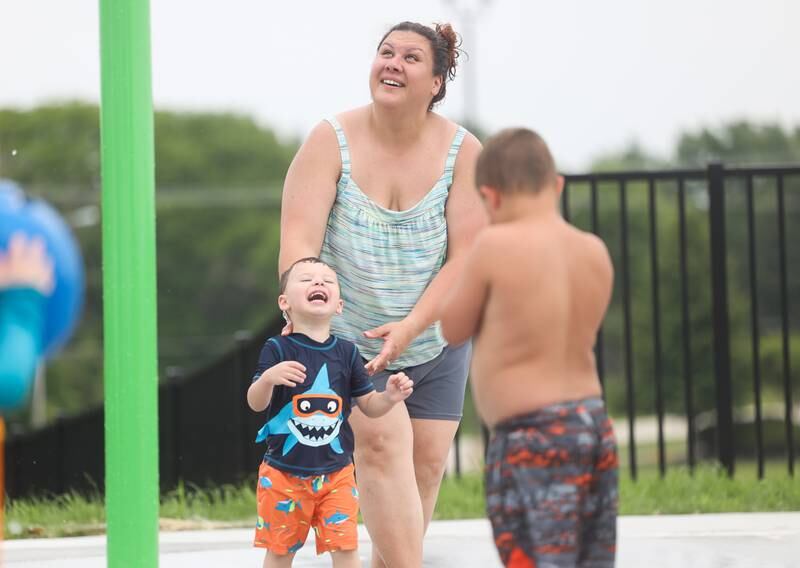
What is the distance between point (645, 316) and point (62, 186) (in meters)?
23.6

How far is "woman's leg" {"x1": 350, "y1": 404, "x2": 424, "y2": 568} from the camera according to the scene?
11.1ft

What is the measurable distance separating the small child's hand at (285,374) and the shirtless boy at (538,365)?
59cm

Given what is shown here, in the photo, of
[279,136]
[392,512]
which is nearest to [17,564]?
[392,512]

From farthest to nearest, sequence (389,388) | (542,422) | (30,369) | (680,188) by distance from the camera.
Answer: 1. (680,188)
2. (389,388)
3. (542,422)
4. (30,369)

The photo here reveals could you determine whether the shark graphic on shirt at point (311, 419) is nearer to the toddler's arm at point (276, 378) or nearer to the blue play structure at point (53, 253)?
the toddler's arm at point (276, 378)

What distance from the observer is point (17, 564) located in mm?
4227

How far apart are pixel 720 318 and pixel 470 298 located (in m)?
3.71

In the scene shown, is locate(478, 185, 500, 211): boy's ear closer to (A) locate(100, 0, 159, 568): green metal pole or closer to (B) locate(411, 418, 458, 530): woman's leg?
(A) locate(100, 0, 159, 568): green metal pole

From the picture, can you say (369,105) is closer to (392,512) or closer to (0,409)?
(392,512)

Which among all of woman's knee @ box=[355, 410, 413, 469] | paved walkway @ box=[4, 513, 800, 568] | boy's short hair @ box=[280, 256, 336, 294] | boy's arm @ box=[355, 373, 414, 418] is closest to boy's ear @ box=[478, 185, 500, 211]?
boy's arm @ box=[355, 373, 414, 418]

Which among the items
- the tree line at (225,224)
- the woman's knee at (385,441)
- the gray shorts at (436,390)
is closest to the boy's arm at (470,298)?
the woman's knee at (385,441)

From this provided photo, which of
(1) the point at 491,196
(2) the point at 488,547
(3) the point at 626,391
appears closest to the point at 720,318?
(3) the point at 626,391

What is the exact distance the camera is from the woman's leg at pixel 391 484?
339 centimetres

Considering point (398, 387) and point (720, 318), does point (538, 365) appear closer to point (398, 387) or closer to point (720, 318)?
point (398, 387)
